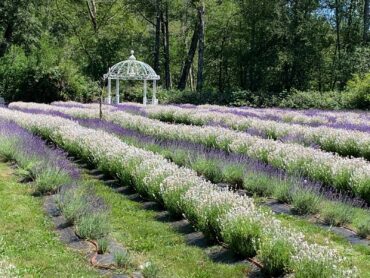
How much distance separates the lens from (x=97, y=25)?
49938 mm

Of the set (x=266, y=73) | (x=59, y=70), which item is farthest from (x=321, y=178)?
(x=266, y=73)

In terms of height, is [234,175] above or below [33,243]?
above

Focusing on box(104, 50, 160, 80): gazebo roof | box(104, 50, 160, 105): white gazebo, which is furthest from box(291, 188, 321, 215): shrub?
box(104, 50, 160, 80): gazebo roof

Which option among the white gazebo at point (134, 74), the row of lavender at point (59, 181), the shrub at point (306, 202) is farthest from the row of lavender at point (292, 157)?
the white gazebo at point (134, 74)

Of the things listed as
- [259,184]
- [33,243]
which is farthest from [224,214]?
[259,184]

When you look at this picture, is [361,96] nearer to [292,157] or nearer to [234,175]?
[292,157]

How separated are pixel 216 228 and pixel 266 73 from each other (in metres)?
42.6

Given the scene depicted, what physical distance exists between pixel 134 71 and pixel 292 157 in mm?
25887

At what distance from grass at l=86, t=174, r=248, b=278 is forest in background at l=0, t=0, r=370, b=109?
27349mm

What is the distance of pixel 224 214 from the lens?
5.49 metres

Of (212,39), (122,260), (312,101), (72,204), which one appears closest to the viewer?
(122,260)

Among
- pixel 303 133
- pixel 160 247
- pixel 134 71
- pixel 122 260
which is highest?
pixel 134 71

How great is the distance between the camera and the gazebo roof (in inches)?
1229

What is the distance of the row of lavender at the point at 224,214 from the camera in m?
4.22
